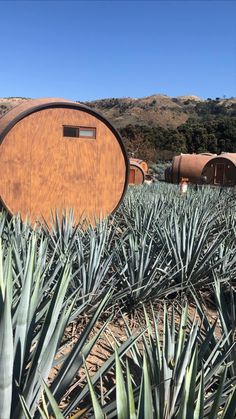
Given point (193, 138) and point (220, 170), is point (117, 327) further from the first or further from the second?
point (193, 138)

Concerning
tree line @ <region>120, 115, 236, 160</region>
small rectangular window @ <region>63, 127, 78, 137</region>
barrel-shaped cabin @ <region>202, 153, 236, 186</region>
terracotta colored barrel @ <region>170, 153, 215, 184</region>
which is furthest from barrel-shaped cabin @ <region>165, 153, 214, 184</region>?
tree line @ <region>120, 115, 236, 160</region>

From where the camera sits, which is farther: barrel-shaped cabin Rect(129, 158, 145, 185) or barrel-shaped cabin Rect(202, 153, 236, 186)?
barrel-shaped cabin Rect(202, 153, 236, 186)

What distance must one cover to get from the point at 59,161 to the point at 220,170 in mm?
16003

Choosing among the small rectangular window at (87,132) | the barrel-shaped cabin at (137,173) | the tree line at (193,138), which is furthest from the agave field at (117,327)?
the tree line at (193,138)

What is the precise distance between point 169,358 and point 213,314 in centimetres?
219

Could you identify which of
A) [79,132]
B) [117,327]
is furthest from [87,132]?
[117,327]

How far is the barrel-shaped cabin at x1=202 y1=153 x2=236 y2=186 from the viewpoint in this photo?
2058cm

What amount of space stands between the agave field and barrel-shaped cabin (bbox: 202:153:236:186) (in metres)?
13.7

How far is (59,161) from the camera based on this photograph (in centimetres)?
659

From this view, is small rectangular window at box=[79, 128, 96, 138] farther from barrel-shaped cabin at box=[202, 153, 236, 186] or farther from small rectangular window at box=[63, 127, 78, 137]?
barrel-shaped cabin at box=[202, 153, 236, 186]

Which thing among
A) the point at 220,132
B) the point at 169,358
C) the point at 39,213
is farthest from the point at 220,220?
the point at 220,132

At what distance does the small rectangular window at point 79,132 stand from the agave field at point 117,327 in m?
1.32

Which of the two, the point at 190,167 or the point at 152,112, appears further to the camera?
the point at 152,112

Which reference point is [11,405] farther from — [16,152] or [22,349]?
[16,152]
